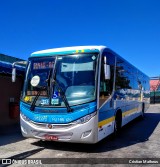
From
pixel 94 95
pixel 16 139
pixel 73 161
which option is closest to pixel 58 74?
pixel 94 95

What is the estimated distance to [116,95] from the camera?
950cm

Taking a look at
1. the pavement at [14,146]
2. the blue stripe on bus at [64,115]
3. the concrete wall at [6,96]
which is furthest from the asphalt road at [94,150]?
the concrete wall at [6,96]

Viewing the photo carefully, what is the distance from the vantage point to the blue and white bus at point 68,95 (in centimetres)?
729

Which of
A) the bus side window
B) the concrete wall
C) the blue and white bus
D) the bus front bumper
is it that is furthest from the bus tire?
the concrete wall

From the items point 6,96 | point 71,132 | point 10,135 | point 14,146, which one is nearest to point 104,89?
point 71,132

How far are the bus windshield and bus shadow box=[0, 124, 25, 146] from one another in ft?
5.82

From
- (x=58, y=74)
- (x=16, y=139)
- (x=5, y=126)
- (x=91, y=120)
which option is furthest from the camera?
(x=5, y=126)

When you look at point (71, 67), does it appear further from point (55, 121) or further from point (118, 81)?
point (118, 81)

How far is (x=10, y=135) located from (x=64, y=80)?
3774mm

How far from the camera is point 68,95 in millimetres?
7434

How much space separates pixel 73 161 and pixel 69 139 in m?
0.77

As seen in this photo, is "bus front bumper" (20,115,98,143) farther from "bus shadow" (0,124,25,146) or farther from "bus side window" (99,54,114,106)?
"bus shadow" (0,124,25,146)

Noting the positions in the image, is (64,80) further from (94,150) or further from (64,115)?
(94,150)

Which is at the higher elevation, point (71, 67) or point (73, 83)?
point (71, 67)
